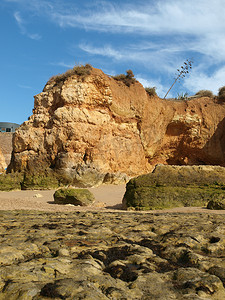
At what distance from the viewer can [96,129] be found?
685 inches

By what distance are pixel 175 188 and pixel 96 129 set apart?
927cm

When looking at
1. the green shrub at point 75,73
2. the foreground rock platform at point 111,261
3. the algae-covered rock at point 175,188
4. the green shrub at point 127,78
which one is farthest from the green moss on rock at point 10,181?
the foreground rock platform at point 111,261

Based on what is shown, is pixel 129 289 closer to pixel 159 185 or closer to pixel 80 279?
pixel 80 279

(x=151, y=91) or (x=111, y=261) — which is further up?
(x=151, y=91)

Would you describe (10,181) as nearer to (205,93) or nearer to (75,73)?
(75,73)

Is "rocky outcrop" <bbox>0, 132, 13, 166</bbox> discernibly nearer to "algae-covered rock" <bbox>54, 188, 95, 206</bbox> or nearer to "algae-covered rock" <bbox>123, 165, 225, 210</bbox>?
"algae-covered rock" <bbox>54, 188, 95, 206</bbox>

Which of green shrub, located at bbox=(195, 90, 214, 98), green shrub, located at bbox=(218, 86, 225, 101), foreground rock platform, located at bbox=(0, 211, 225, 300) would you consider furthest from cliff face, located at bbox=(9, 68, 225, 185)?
foreground rock platform, located at bbox=(0, 211, 225, 300)

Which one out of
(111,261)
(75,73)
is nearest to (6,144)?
(75,73)

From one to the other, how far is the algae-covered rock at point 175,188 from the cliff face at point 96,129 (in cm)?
739

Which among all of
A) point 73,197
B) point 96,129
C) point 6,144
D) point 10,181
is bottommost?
point 73,197

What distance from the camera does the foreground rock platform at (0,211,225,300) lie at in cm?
170

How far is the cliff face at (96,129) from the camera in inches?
653

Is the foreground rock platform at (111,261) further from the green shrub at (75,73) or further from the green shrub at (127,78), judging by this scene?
the green shrub at (127,78)

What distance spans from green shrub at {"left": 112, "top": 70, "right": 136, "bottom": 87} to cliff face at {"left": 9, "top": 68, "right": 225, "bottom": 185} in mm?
398
